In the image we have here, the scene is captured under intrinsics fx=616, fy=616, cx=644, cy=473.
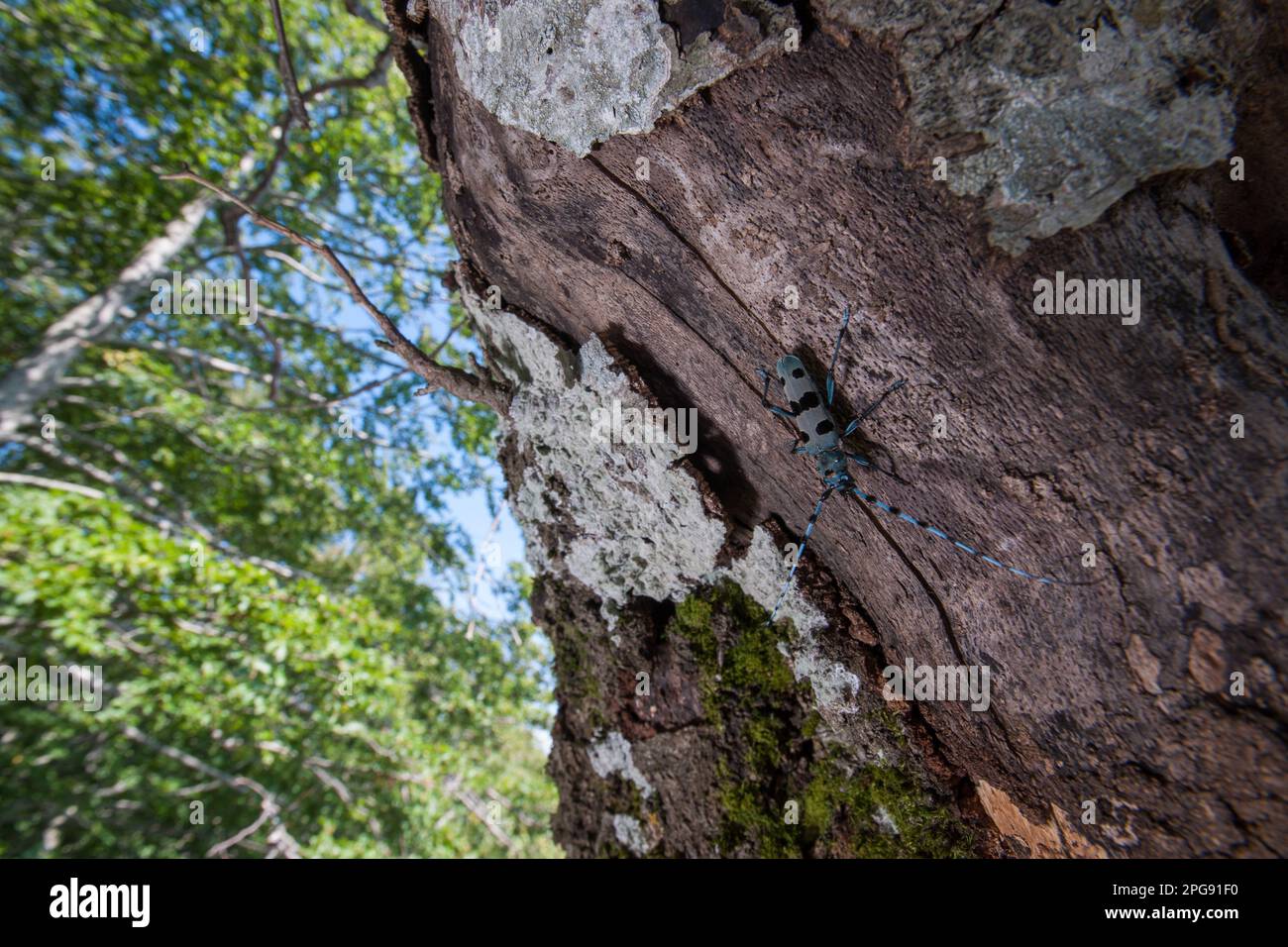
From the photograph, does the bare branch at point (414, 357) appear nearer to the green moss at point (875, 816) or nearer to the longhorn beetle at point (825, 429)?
the longhorn beetle at point (825, 429)

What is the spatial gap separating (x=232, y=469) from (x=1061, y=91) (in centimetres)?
1092

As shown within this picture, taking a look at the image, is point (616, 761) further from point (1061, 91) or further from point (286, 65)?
point (286, 65)

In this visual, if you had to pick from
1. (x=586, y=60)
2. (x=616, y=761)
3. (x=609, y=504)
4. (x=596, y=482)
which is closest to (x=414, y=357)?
(x=596, y=482)

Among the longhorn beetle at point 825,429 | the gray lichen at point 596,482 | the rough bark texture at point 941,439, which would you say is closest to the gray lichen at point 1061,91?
the rough bark texture at point 941,439

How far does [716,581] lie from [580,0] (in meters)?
2.32

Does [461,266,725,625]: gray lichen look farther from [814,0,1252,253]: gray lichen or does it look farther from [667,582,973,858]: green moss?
[814,0,1252,253]: gray lichen

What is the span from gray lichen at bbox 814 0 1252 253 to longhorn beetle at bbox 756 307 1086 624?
0.57 m

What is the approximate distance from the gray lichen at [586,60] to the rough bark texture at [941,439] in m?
0.08

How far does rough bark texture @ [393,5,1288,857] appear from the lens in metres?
1.66

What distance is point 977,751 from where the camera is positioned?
90.1 inches

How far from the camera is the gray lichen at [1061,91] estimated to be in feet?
5.17

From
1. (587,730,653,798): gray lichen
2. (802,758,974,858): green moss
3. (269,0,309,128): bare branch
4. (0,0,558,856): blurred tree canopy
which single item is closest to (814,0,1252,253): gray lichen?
(802,758,974,858): green moss

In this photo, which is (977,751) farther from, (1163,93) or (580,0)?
(580,0)
